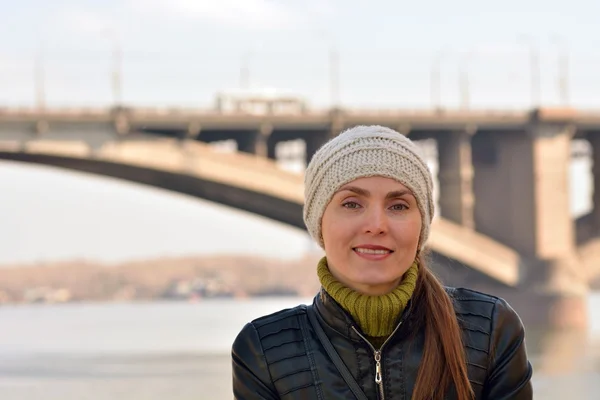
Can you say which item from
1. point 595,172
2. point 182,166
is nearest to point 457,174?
point 595,172

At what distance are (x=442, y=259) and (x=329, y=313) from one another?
4028 cm

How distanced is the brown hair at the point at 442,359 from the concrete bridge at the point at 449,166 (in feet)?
108

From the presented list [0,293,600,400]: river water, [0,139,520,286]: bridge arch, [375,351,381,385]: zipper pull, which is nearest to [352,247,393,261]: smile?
[375,351,381,385]: zipper pull

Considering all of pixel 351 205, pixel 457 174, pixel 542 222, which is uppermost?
pixel 351 205

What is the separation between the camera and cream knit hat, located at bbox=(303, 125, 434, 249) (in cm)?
293

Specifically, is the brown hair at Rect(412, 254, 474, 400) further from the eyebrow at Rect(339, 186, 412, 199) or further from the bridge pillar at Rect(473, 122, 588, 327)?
the bridge pillar at Rect(473, 122, 588, 327)

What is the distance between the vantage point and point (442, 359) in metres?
2.83

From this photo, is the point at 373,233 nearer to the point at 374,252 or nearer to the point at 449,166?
the point at 374,252

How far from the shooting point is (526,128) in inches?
1641

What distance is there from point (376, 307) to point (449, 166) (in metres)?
38.3

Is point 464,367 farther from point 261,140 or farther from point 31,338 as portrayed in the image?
point 31,338

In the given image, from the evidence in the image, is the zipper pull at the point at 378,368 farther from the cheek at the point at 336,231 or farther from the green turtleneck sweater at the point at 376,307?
the cheek at the point at 336,231

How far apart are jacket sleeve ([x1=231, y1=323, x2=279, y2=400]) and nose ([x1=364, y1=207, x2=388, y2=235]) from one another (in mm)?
345

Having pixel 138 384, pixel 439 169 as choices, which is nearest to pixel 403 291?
pixel 138 384
